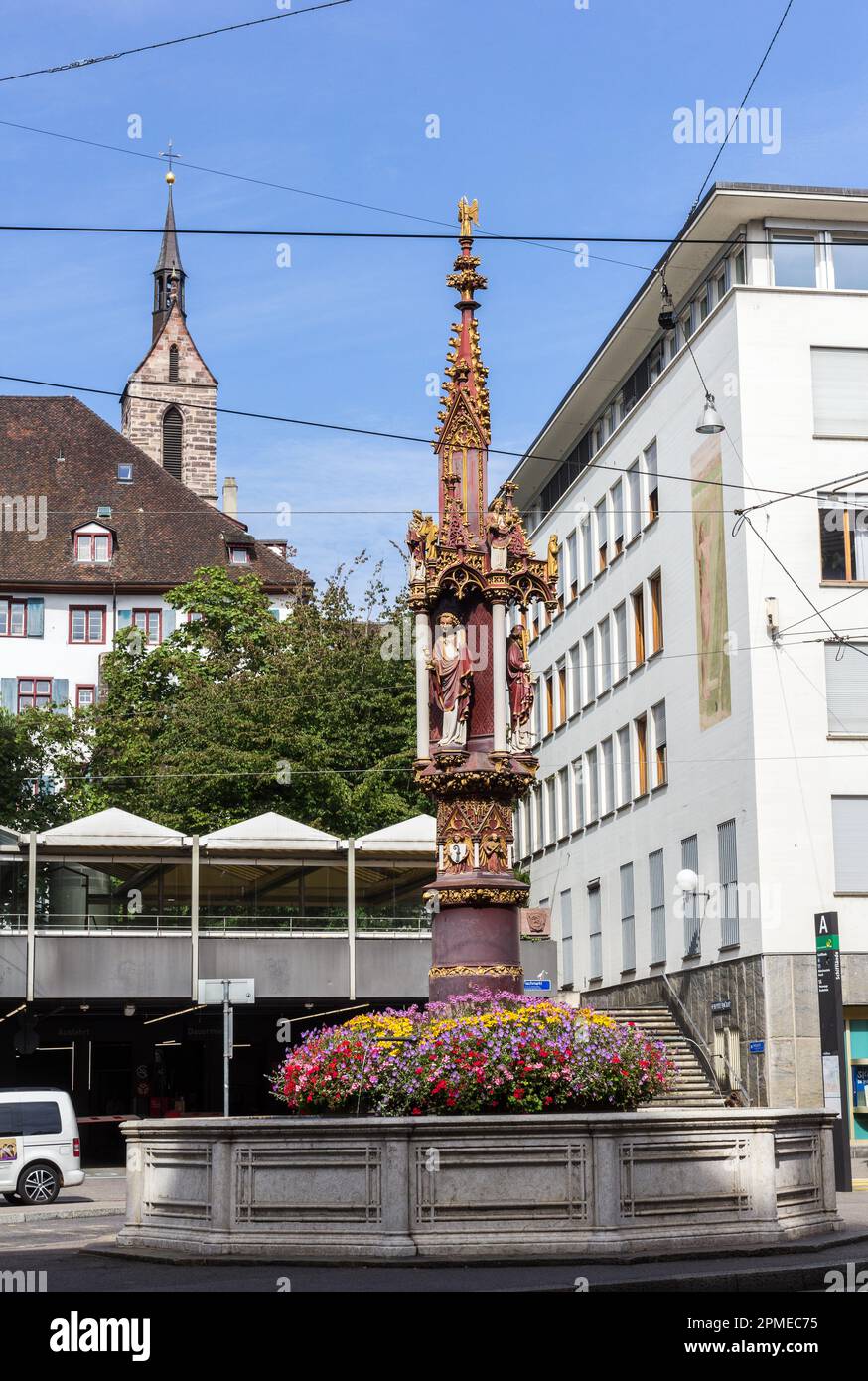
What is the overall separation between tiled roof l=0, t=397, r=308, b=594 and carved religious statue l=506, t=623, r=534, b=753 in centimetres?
5684

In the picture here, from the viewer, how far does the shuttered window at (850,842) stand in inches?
1441

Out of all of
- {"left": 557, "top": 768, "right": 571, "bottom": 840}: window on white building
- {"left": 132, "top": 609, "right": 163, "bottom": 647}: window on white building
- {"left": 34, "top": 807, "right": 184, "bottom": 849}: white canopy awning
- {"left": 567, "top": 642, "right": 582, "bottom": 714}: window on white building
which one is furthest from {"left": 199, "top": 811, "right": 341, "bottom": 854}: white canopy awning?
{"left": 132, "top": 609, "right": 163, "bottom": 647}: window on white building

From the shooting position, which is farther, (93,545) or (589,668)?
(93,545)

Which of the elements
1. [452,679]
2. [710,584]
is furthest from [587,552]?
[452,679]

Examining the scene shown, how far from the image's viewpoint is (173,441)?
10269 cm

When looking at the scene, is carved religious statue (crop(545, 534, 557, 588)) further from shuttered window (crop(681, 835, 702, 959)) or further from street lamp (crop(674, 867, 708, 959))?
shuttered window (crop(681, 835, 702, 959))

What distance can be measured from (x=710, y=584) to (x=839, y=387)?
4.73 metres

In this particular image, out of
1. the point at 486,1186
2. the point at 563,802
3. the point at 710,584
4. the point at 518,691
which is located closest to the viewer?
the point at 486,1186

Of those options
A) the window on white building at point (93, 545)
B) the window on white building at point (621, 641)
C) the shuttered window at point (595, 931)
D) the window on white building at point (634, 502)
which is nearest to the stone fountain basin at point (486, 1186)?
the window on white building at point (634, 502)

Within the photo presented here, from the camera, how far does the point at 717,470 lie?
39688mm

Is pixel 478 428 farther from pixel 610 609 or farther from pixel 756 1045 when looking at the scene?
pixel 610 609

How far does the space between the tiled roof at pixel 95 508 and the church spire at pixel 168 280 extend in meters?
22.1

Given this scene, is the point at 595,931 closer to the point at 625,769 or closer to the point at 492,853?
the point at 625,769

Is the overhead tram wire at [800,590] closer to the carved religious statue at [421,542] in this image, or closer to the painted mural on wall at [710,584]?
the painted mural on wall at [710,584]
